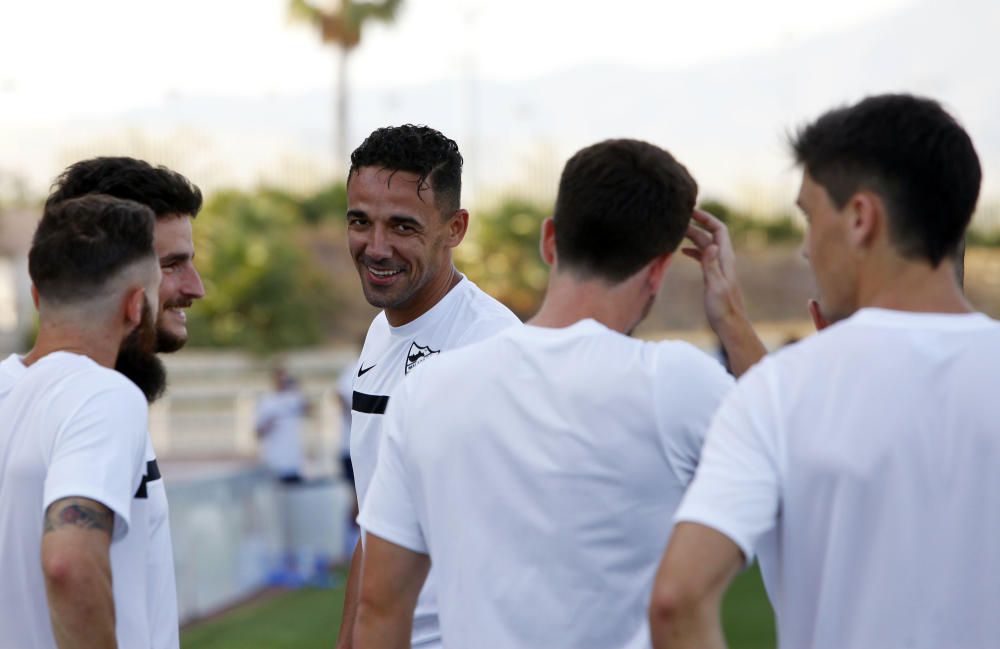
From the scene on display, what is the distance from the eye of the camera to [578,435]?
252 centimetres

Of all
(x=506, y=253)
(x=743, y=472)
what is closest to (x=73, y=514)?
(x=743, y=472)

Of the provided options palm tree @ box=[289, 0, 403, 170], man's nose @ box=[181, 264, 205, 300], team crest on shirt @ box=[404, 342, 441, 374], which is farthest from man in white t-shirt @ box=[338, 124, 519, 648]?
palm tree @ box=[289, 0, 403, 170]

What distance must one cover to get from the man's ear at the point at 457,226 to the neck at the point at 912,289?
2.08 m

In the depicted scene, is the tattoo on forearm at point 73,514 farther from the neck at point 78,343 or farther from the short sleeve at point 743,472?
the short sleeve at point 743,472

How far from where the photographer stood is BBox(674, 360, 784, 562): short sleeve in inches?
88.8

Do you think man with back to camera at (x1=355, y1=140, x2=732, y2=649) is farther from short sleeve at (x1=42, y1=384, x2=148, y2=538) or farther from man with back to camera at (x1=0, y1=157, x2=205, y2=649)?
man with back to camera at (x1=0, y1=157, x2=205, y2=649)

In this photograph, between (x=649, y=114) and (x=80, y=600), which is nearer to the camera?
(x=80, y=600)

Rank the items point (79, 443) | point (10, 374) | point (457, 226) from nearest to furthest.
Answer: point (79, 443) < point (10, 374) < point (457, 226)

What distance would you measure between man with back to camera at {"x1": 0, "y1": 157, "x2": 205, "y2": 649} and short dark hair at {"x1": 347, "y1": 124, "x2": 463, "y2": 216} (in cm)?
58

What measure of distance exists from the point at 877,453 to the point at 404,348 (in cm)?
212

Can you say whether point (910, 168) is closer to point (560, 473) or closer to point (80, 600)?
point (560, 473)

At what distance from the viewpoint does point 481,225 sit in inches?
1382

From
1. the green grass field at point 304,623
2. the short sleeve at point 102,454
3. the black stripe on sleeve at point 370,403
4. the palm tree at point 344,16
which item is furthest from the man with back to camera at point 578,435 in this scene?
the palm tree at point 344,16

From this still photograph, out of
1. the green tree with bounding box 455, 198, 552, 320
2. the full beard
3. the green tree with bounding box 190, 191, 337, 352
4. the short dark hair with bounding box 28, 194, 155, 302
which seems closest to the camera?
the short dark hair with bounding box 28, 194, 155, 302
